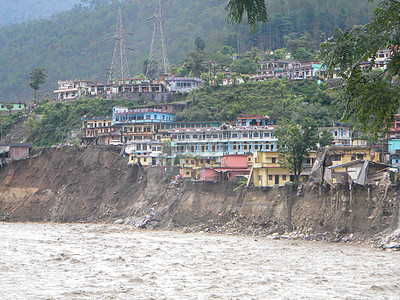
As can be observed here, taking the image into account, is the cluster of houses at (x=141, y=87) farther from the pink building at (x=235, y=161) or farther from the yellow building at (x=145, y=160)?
the pink building at (x=235, y=161)

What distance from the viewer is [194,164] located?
65.2m

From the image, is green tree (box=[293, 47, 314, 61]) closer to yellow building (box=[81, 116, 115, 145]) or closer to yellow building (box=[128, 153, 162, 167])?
yellow building (box=[81, 116, 115, 145])

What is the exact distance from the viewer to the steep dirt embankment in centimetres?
3944

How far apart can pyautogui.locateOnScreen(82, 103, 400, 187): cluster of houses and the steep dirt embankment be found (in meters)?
2.24

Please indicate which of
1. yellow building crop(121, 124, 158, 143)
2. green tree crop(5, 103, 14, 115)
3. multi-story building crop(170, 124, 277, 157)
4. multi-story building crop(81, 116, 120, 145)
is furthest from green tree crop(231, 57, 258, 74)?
green tree crop(5, 103, 14, 115)

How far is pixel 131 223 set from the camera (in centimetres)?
5678

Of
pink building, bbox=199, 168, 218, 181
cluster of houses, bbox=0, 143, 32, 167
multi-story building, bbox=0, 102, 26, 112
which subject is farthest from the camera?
multi-story building, bbox=0, 102, 26, 112

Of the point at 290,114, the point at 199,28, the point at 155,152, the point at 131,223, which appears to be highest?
the point at 199,28

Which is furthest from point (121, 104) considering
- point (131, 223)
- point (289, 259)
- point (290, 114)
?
point (289, 259)

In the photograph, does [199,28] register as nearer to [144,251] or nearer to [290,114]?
[290,114]

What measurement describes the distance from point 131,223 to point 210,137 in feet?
54.5

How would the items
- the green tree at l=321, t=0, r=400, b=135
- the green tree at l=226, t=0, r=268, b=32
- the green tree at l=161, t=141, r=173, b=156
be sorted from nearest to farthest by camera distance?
1. the green tree at l=321, t=0, r=400, b=135
2. the green tree at l=226, t=0, r=268, b=32
3. the green tree at l=161, t=141, r=173, b=156

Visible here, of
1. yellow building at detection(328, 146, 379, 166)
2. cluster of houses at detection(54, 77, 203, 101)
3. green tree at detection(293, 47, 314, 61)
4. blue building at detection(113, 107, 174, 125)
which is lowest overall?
yellow building at detection(328, 146, 379, 166)

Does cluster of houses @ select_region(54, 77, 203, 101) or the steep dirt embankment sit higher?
cluster of houses @ select_region(54, 77, 203, 101)
